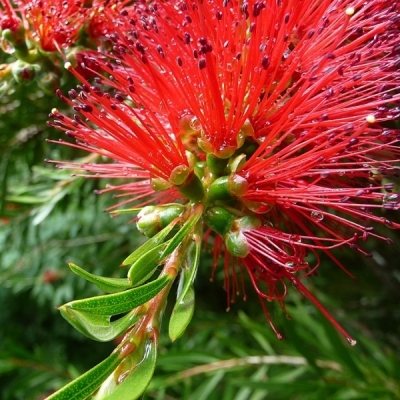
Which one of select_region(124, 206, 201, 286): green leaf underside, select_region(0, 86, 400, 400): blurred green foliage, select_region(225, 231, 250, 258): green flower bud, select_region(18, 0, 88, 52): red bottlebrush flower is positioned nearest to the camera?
select_region(124, 206, 201, 286): green leaf underside

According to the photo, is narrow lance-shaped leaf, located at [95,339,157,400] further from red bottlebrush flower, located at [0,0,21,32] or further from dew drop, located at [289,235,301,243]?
red bottlebrush flower, located at [0,0,21,32]

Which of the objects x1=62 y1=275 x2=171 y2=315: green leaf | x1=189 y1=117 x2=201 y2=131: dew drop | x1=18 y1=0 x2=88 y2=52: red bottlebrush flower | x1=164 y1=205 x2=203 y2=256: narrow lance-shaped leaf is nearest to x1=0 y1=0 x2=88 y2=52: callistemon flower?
x1=18 y1=0 x2=88 y2=52: red bottlebrush flower

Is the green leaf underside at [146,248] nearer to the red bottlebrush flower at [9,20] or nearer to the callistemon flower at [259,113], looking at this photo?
the callistemon flower at [259,113]

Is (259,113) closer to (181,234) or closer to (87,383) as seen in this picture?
(181,234)

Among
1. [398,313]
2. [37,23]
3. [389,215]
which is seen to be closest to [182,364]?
[389,215]

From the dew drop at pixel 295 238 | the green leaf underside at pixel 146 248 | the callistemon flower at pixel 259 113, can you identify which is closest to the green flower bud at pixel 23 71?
the callistemon flower at pixel 259 113

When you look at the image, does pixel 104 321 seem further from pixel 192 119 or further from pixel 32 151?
pixel 32 151
